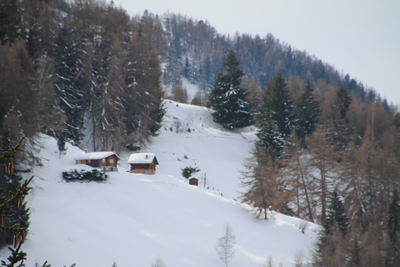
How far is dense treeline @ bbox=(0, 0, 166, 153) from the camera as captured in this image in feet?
116

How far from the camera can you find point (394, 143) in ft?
145

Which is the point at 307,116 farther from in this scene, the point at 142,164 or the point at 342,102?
the point at 142,164

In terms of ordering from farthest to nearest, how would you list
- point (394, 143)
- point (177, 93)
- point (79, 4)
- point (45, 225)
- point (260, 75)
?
point (260, 75)
point (177, 93)
point (79, 4)
point (394, 143)
point (45, 225)

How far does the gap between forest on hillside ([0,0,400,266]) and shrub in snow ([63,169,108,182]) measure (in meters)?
3.69

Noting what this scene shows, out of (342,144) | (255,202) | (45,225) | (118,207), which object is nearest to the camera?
(45,225)

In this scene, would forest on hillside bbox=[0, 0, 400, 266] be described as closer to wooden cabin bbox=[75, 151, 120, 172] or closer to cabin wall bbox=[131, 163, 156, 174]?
wooden cabin bbox=[75, 151, 120, 172]

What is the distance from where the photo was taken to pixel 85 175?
89.4ft

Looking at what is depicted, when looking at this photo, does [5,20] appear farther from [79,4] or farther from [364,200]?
[364,200]

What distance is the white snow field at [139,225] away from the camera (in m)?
18.3

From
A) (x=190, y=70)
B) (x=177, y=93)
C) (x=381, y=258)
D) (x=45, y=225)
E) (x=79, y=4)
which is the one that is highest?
(x=190, y=70)

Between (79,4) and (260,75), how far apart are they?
112668mm

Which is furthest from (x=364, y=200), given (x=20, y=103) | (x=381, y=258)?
(x=20, y=103)

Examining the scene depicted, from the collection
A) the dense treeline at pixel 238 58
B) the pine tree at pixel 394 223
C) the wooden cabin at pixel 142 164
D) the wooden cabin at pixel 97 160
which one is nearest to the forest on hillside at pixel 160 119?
the pine tree at pixel 394 223

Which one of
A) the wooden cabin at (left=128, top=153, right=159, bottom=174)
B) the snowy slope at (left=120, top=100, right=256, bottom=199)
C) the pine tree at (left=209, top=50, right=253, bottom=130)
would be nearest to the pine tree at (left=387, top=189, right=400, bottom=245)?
the snowy slope at (left=120, top=100, right=256, bottom=199)
